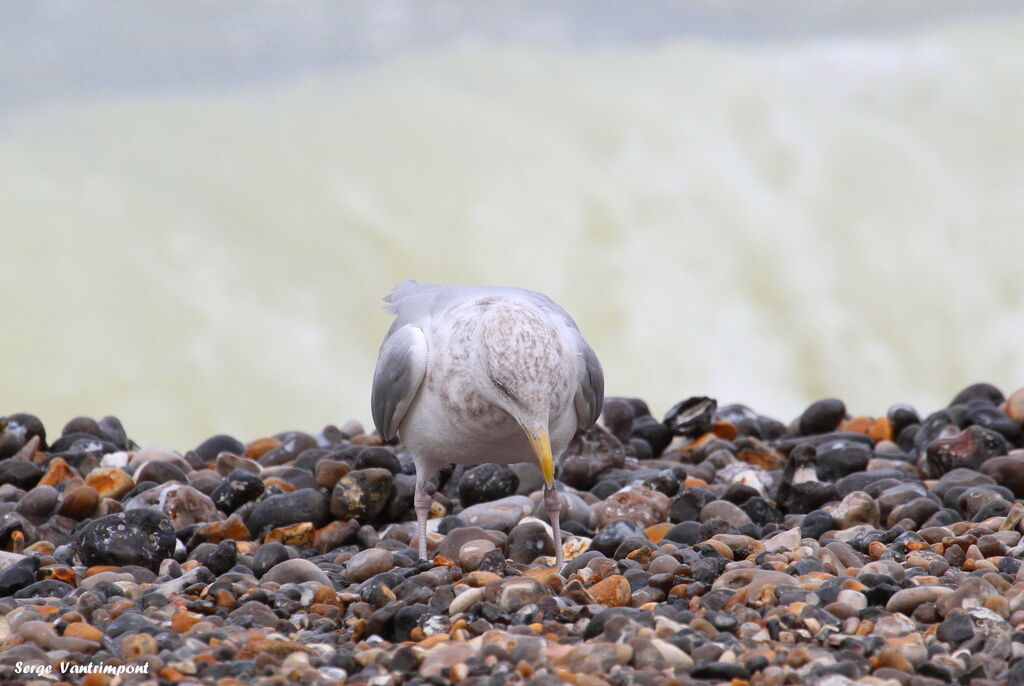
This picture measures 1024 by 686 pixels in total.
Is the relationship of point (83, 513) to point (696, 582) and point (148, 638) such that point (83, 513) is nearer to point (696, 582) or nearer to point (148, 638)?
point (148, 638)

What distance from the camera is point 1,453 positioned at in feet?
25.6

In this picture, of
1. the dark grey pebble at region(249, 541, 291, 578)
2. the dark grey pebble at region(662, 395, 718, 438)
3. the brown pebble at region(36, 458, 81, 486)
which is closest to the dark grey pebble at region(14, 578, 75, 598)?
the dark grey pebble at region(249, 541, 291, 578)

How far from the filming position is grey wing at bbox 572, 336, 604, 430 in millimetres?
5818

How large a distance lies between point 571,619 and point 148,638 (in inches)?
Answer: 61.0

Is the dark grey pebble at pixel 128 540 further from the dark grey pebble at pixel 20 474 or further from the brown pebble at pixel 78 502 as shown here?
the dark grey pebble at pixel 20 474

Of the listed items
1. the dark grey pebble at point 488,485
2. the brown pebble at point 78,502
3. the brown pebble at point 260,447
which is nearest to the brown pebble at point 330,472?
the dark grey pebble at point 488,485

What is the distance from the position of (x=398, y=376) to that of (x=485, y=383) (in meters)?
0.55

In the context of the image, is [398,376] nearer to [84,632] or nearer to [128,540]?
[128,540]

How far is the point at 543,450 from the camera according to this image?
5254mm

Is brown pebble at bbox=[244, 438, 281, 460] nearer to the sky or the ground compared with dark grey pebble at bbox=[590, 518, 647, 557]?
nearer to the sky

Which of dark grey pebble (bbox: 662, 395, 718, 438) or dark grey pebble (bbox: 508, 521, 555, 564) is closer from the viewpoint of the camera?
dark grey pebble (bbox: 508, 521, 555, 564)

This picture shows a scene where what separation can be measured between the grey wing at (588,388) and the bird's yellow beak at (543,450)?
1.79 ft

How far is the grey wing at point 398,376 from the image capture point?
18.7ft

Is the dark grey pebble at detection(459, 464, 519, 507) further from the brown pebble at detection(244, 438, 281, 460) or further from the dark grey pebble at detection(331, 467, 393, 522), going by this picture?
the brown pebble at detection(244, 438, 281, 460)
